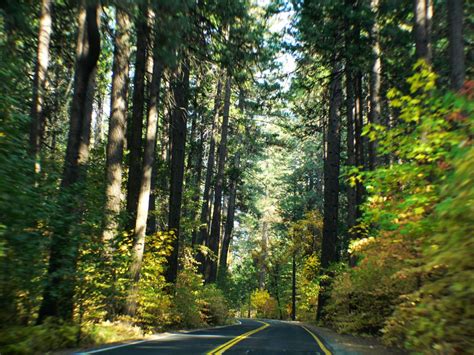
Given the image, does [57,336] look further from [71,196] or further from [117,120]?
[117,120]

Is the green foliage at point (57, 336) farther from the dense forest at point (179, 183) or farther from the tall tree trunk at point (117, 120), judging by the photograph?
the tall tree trunk at point (117, 120)

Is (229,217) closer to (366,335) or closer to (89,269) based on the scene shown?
(366,335)

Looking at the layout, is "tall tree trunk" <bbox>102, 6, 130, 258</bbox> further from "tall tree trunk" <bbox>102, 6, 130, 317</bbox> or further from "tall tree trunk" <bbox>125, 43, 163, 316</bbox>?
"tall tree trunk" <bbox>125, 43, 163, 316</bbox>

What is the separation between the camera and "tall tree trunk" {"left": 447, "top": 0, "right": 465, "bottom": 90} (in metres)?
11.6

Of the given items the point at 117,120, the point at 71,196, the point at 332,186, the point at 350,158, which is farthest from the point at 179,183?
the point at 71,196

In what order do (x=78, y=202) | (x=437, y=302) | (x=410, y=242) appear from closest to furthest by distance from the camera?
(x=437, y=302) < (x=410, y=242) < (x=78, y=202)

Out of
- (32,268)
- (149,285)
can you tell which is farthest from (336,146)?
(32,268)

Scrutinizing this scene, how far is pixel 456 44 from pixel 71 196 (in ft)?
34.2

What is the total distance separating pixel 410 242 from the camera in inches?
360

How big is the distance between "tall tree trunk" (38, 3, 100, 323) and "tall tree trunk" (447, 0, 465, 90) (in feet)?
29.1

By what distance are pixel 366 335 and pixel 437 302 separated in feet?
32.6

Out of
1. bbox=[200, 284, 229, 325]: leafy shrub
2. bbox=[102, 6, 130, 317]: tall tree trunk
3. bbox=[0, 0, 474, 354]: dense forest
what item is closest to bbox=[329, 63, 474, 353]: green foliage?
bbox=[0, 0, 474, 354]: dense forest

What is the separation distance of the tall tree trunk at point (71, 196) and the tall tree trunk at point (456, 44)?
349 inches

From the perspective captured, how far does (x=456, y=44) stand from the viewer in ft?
39.6
